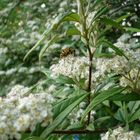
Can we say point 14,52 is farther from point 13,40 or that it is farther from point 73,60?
point 73,60

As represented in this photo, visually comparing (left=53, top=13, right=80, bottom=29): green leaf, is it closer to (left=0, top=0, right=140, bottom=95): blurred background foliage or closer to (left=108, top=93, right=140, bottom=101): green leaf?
(left=108, top=93, right=140, bottom=101): green leaf

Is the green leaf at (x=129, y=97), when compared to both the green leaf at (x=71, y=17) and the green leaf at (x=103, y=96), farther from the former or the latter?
the green leaf at (x=71, y=17)

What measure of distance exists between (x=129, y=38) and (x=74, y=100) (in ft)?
4.67

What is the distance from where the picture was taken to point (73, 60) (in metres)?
1.23

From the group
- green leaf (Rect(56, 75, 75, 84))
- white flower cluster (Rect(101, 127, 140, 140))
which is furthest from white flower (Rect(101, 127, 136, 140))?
green leaf (Rect(56, 75, 75, 84))

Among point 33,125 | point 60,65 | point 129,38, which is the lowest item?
point 33,125

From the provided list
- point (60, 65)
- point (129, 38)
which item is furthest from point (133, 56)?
point (129, 38)

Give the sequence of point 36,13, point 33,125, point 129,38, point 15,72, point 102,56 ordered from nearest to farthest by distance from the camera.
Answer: point 33,125
point 102,56
point 129,38
point 15,72
point 36,13

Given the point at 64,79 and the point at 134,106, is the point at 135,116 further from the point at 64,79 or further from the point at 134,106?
the point at 64,79

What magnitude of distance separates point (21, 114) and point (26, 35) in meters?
2.51

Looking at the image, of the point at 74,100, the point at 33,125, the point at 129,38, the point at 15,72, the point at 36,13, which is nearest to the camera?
the point at 33,125

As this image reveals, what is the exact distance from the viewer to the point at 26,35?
11.4 feet

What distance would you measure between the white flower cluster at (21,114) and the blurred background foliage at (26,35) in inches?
69.1

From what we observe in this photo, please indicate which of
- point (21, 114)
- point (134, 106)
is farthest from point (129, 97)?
point (21, 114)
